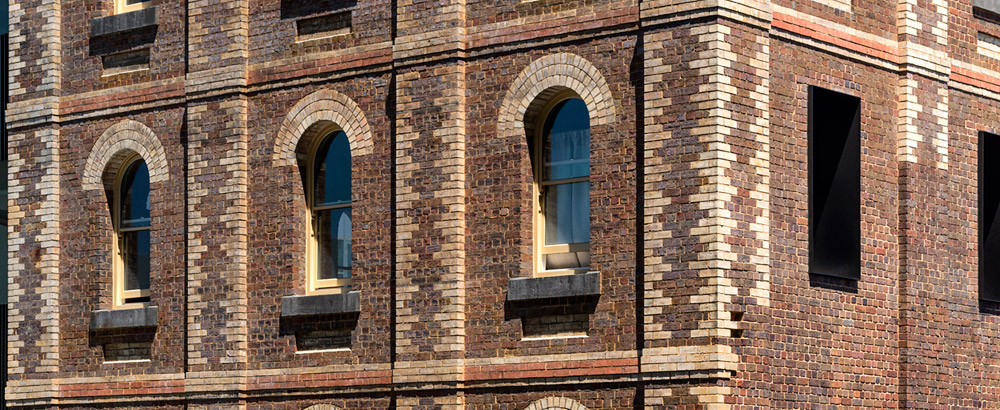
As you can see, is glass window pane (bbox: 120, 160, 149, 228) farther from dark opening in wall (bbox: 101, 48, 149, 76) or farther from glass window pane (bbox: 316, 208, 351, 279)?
glass window pane (bbox: 316, 208, 351, 279)

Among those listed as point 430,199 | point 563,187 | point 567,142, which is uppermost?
point 567,142

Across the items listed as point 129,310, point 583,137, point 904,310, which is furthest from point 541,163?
point 129,310

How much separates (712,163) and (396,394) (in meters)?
5.06

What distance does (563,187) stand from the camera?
2288cm

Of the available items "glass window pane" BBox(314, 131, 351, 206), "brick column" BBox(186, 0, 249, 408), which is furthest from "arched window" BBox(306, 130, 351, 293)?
"brick column" BBox(186, 0, 249, 408)

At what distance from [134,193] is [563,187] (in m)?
6.93

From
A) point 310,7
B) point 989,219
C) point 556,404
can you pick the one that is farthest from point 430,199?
point 989,219

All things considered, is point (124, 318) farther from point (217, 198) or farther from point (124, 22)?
point (124, 22)

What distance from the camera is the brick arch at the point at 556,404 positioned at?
22016 mm

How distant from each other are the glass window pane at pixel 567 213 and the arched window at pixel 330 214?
296cm

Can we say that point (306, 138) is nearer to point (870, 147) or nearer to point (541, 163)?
point (541, 163)

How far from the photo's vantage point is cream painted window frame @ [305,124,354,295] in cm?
2477

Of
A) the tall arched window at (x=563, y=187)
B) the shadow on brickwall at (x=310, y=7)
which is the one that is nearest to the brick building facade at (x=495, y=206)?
the shadow on brickwall at (x=310, y=7)

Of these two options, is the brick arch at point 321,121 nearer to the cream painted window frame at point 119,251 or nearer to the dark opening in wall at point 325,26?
the dark opening in wall at point 325,26
